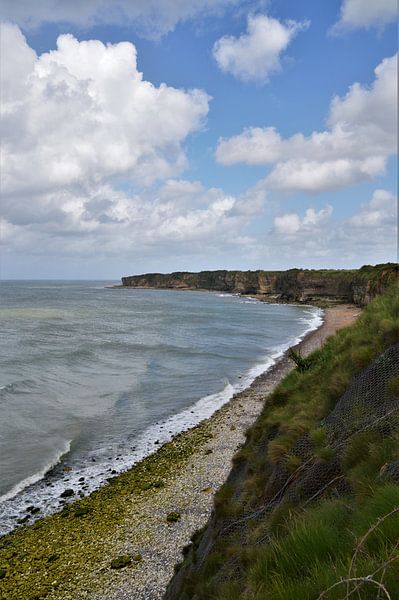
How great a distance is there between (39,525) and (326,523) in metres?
11.1

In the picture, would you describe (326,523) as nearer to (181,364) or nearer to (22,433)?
(22,433)

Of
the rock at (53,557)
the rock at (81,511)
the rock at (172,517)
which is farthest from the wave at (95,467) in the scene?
the rock at (172,517)

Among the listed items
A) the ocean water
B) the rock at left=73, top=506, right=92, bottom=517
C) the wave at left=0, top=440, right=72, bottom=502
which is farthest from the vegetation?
the wave at left=0, top=440, right=72, bottom=502

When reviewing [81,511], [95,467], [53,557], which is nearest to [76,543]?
Result: [53,557]

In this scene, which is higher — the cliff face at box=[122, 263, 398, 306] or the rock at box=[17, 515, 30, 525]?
the cliff face at box=[122, 263, 398, 306]

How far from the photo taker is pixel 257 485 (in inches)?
294

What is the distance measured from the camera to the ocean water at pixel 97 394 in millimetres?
16172

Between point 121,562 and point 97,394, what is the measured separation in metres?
17.2

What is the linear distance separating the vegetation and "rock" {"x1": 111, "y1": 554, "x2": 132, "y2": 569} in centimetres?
309

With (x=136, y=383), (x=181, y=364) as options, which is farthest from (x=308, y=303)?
(x=136, y=383)

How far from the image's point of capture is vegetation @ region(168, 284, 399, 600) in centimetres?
349

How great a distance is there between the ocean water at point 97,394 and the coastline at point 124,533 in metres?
1.17

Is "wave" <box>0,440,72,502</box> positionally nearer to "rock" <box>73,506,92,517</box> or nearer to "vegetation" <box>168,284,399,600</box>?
"rock" <box>73,506,92,517</box>

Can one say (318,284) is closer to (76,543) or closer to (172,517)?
(172,517)
